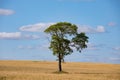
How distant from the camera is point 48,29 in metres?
71.4

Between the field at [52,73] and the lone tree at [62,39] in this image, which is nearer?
the field at [52,73]

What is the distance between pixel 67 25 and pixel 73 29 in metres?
1.54

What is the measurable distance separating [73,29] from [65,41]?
3.08 metres

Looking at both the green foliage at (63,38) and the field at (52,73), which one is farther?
the green foliage at (63,38)

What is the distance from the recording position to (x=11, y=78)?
40.1m

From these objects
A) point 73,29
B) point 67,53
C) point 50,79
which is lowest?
point 50,79

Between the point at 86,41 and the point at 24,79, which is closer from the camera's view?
the point at 24,79

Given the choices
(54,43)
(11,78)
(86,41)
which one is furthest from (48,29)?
(11,78)

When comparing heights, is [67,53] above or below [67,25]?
below

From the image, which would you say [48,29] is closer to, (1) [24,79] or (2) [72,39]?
(2) [72,39]

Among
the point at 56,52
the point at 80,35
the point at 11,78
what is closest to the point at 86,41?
the point at 80,35

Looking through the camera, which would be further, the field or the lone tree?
the lone tree

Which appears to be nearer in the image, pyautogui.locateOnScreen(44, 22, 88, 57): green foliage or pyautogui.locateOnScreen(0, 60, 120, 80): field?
pyautogui.locateOnScreen(0, 60, 120, 80): field

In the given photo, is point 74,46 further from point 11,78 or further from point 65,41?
point 11,78
